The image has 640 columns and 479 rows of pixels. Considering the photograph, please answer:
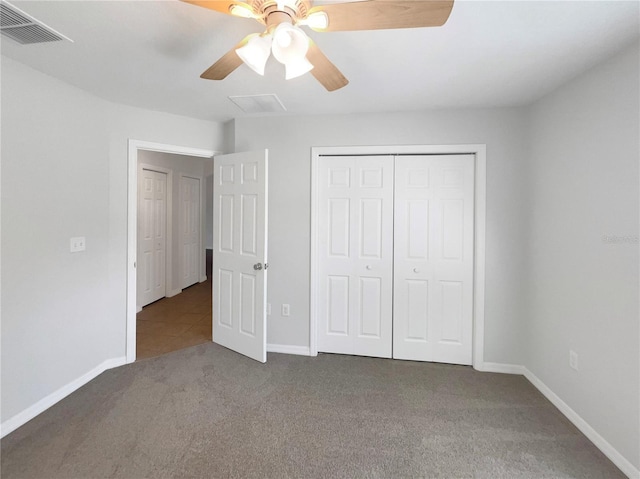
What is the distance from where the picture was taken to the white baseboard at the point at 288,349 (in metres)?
2.80

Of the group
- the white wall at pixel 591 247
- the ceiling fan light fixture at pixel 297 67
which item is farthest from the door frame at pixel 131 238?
the white wall at pixel 591 247

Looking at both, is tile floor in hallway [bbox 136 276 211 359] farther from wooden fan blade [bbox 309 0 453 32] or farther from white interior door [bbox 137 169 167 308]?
wooden fan blade [bbox 309 0 453 32]

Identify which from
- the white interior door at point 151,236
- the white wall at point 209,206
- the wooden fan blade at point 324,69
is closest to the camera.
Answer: the wooden fan blade at point 324,69

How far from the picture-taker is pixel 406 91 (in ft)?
7.20

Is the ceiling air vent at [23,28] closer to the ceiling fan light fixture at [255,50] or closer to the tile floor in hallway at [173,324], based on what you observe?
the ceiling fan light fixture at [255,50]

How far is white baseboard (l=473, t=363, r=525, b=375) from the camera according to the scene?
2500 mm

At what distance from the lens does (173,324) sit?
137 inches

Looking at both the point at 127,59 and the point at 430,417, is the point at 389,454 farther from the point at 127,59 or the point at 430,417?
the point at 127,59

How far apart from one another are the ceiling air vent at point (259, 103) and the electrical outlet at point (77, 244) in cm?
164

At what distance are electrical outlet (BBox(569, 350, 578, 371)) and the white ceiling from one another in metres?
1.87

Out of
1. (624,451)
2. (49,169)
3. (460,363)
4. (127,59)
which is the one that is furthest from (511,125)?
(49,169)

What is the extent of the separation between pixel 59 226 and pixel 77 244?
192 mm

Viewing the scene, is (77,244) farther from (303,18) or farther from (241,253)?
(303,18)

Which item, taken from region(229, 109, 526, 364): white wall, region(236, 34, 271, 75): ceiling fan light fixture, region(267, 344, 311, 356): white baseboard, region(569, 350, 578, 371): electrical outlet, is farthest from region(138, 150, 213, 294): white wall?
region(569, 350, 578, 371): electrical outlet
